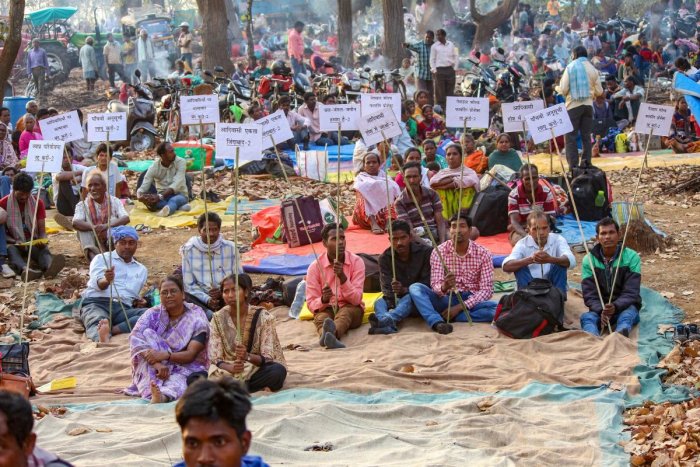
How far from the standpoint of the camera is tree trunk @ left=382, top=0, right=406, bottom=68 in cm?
2672

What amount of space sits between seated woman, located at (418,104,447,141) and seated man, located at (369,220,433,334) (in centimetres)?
812

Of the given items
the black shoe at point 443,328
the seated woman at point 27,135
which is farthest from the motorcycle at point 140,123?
the black shoe at point 443,328

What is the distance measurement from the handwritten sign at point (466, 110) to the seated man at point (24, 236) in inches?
156

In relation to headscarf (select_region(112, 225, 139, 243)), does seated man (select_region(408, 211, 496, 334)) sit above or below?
below

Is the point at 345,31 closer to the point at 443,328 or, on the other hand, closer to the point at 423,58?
the point at 423,58

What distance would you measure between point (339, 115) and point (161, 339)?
9.99ft

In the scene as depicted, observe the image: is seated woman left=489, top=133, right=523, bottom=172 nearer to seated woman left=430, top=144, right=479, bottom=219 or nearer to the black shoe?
seated woman left=430, top=144, right=479, bottom=219

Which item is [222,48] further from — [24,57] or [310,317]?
[310,317]

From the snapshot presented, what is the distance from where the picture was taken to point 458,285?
9.05 metres

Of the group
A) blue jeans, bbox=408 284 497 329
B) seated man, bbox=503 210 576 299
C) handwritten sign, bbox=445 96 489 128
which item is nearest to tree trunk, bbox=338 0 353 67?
handwritten sign, bbox=445 96 489 128

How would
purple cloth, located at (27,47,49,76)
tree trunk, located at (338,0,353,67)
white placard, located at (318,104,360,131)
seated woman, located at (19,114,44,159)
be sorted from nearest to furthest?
white placard, located at (318,104,360,131), seated woman, located at (19,114,44,159), purple cloth, located at (27,47,49,76), tree trunk, located at (338,0,353,67)

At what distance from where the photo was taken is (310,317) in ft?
30.3

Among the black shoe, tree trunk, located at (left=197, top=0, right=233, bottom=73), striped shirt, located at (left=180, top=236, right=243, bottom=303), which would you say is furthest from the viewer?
tree trunk, located at (left=197, top=0, right=233, bottom=73)

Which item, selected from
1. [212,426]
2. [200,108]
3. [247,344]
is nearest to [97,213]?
[200,108]
